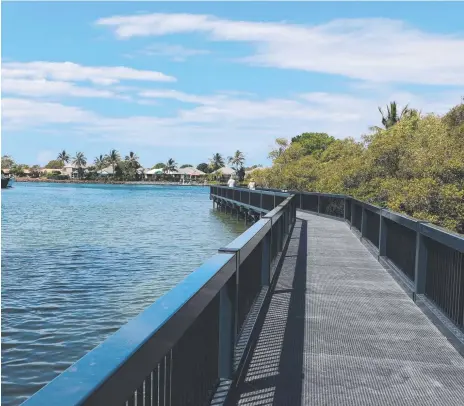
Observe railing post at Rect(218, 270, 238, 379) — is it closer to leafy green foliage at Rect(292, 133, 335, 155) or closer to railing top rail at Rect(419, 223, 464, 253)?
railing top rail at Rect(419, 223, 464, 253)

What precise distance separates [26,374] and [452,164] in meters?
12.2

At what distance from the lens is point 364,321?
269 inches

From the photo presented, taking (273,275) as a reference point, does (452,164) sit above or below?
above

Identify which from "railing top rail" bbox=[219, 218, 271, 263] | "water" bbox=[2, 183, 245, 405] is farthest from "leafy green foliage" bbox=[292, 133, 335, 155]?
"railing top rail" bbox=[219, 218, 271, 263]

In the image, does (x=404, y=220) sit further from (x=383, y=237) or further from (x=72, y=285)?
(x=72, y=285)

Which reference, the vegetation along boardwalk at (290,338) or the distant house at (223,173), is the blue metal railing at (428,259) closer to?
the vegetation along boardwalk at (290,338)

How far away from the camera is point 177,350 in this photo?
309 cm

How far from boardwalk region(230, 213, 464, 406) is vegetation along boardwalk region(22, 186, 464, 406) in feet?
0.04

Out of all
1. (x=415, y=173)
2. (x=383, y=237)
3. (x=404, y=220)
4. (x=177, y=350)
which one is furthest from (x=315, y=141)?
(x=177, y=350)

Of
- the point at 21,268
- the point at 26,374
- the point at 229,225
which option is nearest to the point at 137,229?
the point at 229,225

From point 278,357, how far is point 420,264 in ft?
10.6

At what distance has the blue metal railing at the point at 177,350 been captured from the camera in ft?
5.68

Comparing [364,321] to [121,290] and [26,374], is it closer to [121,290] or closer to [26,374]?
[26,374]

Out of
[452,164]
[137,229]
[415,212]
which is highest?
[452,164]
